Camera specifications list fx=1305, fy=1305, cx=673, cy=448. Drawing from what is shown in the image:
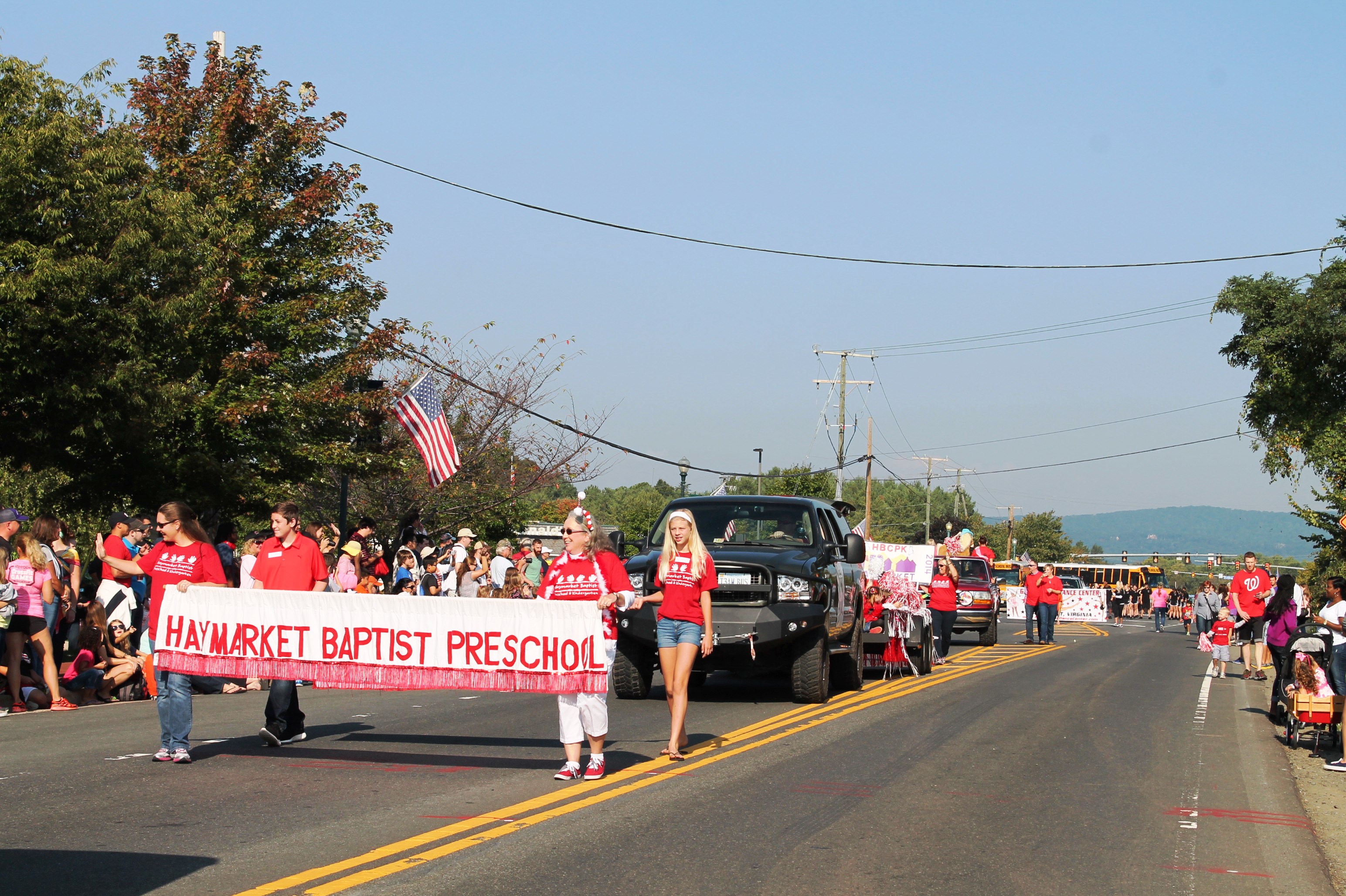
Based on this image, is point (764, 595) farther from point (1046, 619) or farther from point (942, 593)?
point (1046, 619)

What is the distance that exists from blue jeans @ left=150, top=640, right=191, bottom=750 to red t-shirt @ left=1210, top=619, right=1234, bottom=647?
670 inches

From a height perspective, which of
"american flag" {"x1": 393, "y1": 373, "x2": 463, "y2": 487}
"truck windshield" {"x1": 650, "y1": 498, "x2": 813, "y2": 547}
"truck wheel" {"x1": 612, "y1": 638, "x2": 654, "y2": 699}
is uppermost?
"american flag" {"x1": 393, "y1": 373, "x2": 463, "y2": 487}

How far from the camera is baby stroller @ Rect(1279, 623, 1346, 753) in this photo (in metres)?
11.5

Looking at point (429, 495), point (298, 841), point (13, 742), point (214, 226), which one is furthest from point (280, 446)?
point (298, 841)

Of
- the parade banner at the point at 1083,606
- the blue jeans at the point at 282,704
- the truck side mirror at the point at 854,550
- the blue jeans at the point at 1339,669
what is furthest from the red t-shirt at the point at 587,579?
the parade banner at the point at 1083,606

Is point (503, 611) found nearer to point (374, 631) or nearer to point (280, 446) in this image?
point (374, 631)

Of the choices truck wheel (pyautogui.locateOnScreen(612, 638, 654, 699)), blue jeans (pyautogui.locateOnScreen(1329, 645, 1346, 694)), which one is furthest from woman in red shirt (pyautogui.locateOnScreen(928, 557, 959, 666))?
blue jeans (pyautogui.locateOnScreen(1329, 645, 1346, 694))

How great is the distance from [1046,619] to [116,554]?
21137 millimetres

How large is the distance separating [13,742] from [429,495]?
23220 millimetres

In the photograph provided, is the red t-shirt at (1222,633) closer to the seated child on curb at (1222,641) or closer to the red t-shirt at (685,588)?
the seated child on curb at (1222,641)

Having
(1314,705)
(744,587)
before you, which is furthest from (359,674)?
(1314,705)

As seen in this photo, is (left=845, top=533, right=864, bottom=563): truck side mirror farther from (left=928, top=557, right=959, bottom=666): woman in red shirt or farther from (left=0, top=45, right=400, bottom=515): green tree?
(left=0, top=45, right=400, bottom=515): green tree

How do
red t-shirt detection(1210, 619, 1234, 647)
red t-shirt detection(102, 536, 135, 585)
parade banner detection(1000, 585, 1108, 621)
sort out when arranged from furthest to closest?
1. parade banner detection(1000, 585, 1108, 621)
2. red t-shirt detection(1210, 619, 1234, 647)
3. red t-shirt detection(102, 536, 135, 585)

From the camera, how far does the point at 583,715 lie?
8.85 meters
